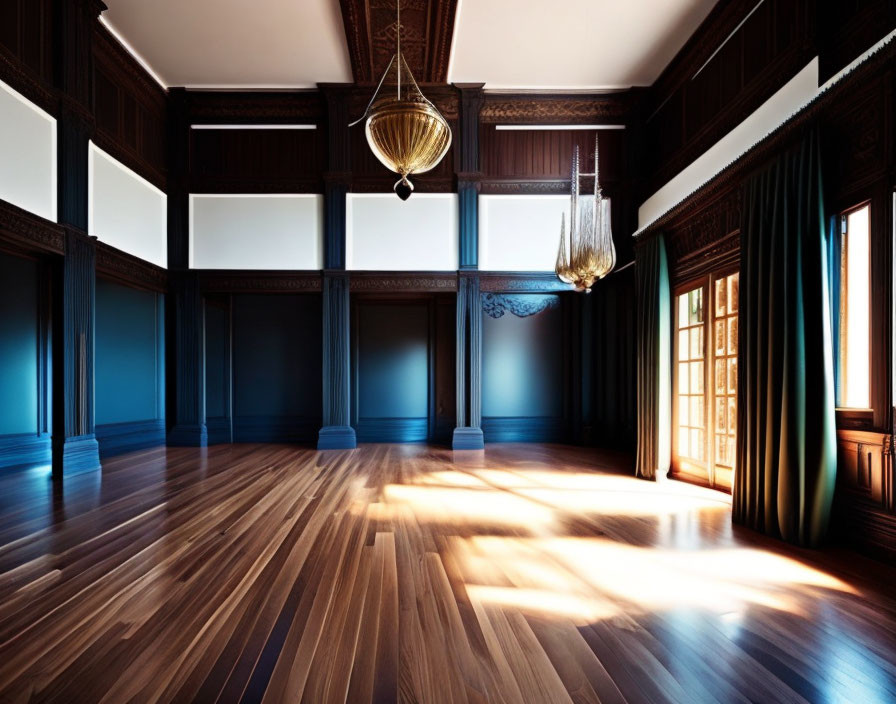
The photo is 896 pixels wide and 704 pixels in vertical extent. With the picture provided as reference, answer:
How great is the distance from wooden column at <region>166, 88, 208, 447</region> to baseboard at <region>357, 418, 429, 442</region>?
2.21 m

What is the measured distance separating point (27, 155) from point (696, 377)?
6540mm

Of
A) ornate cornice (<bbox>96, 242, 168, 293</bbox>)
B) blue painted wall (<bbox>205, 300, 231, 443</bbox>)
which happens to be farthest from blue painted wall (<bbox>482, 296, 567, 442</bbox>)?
ornate cornice (<bbox>96, 242, 168, 293</bbox>)

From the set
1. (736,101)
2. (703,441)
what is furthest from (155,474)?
(736,101)

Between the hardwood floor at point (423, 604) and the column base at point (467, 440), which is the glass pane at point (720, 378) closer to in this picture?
the hardwood floor at point (423, 604)

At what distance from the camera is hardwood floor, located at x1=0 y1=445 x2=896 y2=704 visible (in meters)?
1.54

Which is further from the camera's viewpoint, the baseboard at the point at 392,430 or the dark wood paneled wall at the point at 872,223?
the baseboard at the point at 392,430

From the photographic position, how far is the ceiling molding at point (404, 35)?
496cm

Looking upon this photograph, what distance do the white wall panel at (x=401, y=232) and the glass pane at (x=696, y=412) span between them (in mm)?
3405

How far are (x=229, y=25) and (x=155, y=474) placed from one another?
487cm

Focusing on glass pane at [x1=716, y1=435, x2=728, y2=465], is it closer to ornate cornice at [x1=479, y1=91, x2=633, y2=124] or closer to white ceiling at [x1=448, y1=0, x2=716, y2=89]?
white ceiling at [x1=448, y1=0, x2=716, y2=89]

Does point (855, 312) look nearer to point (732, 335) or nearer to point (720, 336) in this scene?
point (732, 335)

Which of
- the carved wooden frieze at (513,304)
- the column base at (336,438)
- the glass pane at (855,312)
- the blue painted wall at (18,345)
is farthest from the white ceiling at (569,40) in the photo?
the blue painted wall at (18,345)

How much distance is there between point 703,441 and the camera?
438 centimetres

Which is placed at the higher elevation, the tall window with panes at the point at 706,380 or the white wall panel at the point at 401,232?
the white wall panel at the point at 401,232
